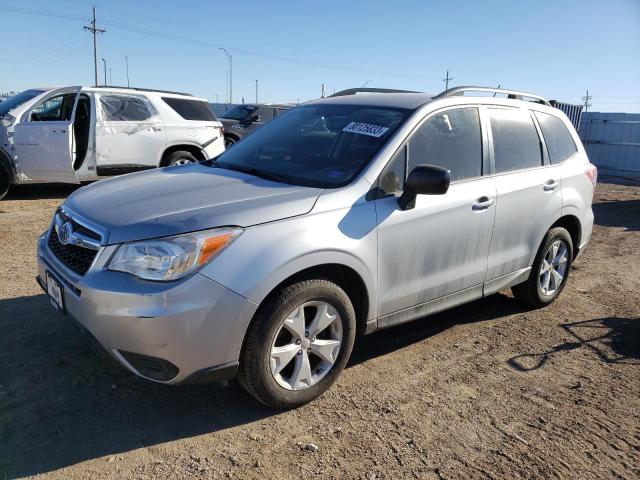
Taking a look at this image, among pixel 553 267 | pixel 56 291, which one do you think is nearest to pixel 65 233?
pixel 56 291

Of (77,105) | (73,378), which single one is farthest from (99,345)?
(77,105)

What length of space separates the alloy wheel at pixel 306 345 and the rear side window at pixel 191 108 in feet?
23.9

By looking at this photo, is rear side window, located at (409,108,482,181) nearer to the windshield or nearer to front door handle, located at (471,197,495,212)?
front door handle, located at (471,197,495,212)

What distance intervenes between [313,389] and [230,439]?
0.56 metres

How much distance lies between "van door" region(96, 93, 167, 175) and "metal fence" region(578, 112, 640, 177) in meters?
14.9

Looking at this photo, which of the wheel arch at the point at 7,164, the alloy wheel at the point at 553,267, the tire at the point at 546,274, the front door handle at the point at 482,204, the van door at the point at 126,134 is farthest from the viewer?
the van door at the point at 126,134

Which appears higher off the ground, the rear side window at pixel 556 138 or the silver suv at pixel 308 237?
the rear side window at pixel 556 138

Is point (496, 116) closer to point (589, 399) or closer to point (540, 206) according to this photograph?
point (540, 206)

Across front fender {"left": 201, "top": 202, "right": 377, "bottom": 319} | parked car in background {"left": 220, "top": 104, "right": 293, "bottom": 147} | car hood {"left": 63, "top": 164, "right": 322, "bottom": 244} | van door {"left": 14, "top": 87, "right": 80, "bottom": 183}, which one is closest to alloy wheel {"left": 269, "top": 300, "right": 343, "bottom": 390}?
front fender {"left": 201, "top": 202, "right": 377, "bottom": 319}

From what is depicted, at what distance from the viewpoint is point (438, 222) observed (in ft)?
11.7

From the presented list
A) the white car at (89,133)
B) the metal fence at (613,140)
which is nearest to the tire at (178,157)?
the white car at (89,133)

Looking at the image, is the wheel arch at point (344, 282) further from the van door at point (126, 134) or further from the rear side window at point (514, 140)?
the van door at point (126, 134)

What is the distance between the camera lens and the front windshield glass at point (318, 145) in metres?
3.45

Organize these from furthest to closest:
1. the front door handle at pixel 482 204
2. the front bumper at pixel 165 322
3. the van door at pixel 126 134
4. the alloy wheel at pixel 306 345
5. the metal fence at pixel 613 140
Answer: the metal fence at pixel 613 140 → the van door at pixel 126 134 → the front door handle at pixel 482 204 → the alloy wheel at pixel 306 345 → the front bumper at pixel 165 322
